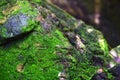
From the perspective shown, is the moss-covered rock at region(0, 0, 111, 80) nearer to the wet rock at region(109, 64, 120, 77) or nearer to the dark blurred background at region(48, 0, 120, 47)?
the wet rock at region(109, 64, 120, 77)

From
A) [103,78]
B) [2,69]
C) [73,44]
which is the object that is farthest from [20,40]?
[103,78]

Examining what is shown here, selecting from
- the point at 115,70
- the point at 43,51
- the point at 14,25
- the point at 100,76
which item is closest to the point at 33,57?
the point at 43,51

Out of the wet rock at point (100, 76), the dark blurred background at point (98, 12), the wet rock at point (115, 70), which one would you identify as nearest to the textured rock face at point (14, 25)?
the wet rock at point (100, 76)

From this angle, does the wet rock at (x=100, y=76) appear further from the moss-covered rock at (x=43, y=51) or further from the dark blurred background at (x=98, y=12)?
the dark blurred background at (x=98, y=12)

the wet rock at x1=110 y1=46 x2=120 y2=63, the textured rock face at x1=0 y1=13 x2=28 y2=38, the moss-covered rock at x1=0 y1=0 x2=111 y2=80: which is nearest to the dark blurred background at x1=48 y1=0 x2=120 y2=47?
the wet rock at x1=110 y1=46 x2=120 y2=63

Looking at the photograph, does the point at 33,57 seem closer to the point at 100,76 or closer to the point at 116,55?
the point at 100,76

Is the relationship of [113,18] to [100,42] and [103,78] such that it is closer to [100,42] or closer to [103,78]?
[100,42]
